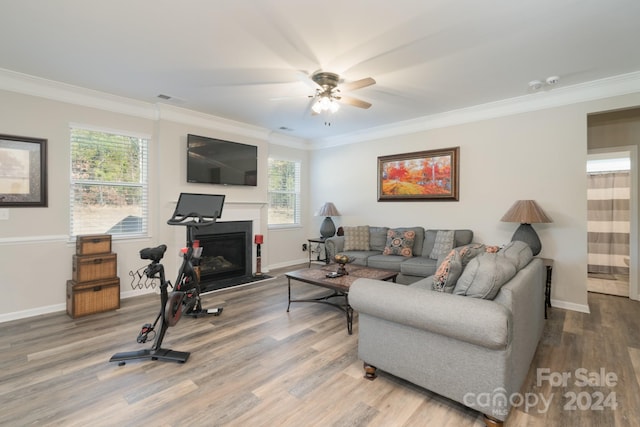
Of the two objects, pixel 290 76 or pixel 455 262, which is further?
pixel 290 76

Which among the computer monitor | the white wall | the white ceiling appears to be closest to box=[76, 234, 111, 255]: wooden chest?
the computer monitor

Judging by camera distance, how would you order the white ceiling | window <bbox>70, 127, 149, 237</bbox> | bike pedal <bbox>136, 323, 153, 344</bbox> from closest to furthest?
the white ceiling
bike pedal <bbox>136, 323, 153, 344</bbox>
window <bbox>70, 127, 149, 237</bbox>

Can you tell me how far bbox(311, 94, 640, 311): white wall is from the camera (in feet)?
12.0

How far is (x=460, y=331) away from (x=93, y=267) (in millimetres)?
3938

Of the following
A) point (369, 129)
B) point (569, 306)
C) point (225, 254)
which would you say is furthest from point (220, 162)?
point (569, 306)

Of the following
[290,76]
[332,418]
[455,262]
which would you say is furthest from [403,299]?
[290,76]

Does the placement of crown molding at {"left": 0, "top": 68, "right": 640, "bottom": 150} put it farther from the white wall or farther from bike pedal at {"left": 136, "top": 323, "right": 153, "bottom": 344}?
bike pedal at {"left": 136, "top": 323, "right": 153, "bottom": 344}

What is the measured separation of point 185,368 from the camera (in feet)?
7.83

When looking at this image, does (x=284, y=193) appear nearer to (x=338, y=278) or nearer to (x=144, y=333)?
(x=338, y=278)

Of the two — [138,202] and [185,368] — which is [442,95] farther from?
[138,202]

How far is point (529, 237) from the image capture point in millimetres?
3707

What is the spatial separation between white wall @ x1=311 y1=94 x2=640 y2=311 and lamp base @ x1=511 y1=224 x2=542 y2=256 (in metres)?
0.29

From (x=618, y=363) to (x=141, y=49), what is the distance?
490 cm

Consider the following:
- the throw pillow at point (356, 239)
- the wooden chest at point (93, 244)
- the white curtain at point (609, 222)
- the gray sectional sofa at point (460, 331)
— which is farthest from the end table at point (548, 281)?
the wooden chest at point (93, 244)
